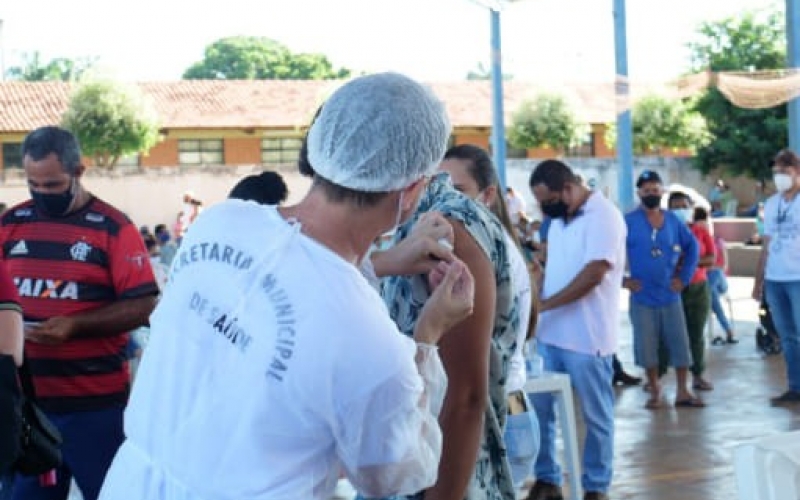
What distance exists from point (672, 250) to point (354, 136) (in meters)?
7.35

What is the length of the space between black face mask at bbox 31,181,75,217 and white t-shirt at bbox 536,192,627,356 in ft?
10.1

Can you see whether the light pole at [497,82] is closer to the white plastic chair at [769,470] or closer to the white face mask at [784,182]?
the white face mask at [784,182]

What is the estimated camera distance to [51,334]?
13.4 ft

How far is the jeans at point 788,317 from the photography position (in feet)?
29.7

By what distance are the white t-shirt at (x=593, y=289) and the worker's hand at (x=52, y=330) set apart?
311 cm

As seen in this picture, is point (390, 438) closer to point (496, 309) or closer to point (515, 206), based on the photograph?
point (496, 309)

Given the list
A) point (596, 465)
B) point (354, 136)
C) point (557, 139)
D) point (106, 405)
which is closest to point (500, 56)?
point (596, 465)

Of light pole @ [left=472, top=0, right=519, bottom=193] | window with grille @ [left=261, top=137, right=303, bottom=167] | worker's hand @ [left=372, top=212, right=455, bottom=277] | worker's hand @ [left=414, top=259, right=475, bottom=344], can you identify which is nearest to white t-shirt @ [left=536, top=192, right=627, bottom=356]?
worker's hand @ [left=372, top=212, right=455, bottom=277]

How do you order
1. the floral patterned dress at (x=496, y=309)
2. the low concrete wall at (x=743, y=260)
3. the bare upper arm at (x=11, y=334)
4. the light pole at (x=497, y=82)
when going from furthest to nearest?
the low concrete wall at (x=743, y=260) → the light pole at (x=497, y=82) → the bare upper arm at (x=11, y=334) → the floral patterned dress at (x=496, y=309)

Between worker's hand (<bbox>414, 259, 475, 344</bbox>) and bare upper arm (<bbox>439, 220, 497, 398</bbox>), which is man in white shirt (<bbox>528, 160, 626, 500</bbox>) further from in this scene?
worker's hand (<bbox>414, 259, 475, 344</bbox>)

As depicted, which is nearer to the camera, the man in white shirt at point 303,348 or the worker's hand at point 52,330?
the man in white shirt at point 303,348

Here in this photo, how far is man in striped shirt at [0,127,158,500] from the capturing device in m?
4.19

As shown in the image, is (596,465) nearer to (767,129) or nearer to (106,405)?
(106,405)

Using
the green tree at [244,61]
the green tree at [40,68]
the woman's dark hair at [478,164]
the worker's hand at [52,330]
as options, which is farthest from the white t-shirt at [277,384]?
the green tree at [244,61]
